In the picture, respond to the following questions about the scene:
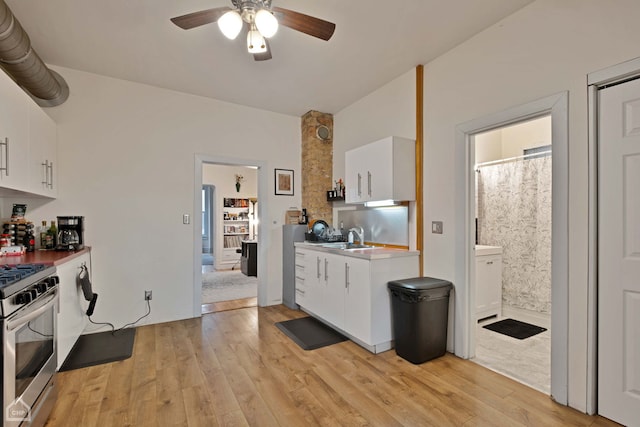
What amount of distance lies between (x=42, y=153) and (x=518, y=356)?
4701 mm

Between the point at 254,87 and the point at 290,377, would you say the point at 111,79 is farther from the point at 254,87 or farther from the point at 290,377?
the point at 290,377

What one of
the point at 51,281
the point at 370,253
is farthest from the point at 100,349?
the point at 370,253

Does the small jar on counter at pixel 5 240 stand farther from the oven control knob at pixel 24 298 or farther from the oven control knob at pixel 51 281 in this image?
the oven control knob at pixel 24 298

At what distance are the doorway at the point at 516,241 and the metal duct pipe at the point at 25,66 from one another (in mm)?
4090

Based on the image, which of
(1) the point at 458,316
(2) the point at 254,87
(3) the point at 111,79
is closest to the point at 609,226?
(1) the point at 458,316

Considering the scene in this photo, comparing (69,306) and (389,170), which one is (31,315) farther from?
(389,170)

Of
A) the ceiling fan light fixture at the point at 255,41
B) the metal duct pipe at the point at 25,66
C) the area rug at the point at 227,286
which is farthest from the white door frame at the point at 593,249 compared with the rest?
the area rug at the point at 227,286

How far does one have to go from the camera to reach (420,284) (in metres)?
2.69

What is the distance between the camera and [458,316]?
9.05 ft

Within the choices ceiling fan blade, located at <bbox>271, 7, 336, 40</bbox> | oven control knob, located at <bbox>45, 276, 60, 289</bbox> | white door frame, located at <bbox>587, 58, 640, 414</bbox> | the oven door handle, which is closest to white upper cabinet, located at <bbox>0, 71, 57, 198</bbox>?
oven control knob, located at <bbox>45, 276, 60, 289</bbox>

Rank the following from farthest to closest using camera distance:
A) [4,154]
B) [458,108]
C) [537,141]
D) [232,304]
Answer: [232,304] < [537,141] < [458,108] < [4,154]

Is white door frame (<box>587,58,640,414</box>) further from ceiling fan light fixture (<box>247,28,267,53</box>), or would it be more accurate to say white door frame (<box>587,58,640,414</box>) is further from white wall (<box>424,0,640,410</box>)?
ceiling fan light fixture (<box>247,28,267,53</box>)

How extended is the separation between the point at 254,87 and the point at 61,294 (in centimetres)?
278

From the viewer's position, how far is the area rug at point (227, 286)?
4903 mm
